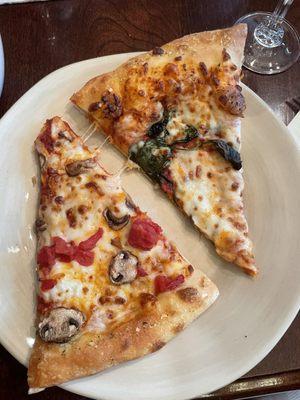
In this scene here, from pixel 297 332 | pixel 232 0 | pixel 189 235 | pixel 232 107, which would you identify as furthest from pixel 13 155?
pixel 232 0

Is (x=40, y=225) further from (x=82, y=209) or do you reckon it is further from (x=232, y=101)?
(x=232, y=101)

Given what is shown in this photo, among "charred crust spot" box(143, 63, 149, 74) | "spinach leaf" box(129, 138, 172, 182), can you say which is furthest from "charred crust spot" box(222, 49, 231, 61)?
"spinach leaf" box(129, 138, 172, 182)

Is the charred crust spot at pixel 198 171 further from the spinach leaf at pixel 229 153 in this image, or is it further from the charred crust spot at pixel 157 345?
the charred crust spot at pixel 157 345

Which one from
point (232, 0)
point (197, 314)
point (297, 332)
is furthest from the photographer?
point (232, 0)

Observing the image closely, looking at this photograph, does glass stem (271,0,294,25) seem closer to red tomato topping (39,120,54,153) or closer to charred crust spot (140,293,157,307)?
red tomato topping (39,120,54,153)

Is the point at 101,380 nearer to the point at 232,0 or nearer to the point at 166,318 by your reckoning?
the point at 166,318

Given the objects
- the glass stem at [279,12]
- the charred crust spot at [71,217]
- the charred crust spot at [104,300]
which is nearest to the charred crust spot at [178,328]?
the charred crust spot at [104,300]
